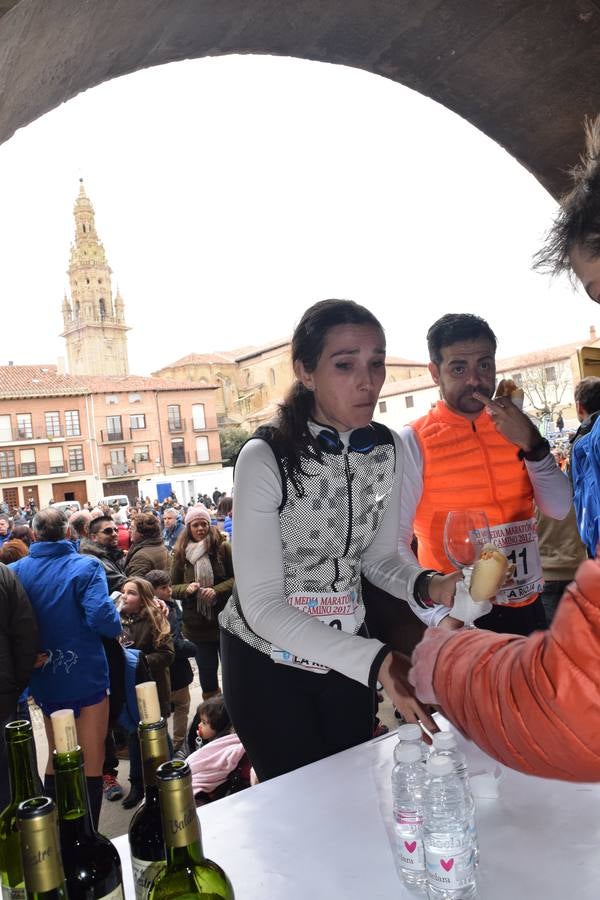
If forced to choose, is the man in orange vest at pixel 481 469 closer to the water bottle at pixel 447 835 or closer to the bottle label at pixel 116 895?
the water bottle at pixel 447 835

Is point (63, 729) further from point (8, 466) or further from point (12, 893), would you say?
point (8, 466)

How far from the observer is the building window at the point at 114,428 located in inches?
1571

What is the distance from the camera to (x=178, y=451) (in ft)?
143

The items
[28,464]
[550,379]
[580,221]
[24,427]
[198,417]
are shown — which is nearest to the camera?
[580,221]

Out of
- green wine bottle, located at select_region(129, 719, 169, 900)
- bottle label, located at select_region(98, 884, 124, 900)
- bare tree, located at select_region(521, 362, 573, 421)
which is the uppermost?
bare tree, located at select_region(521, 362, 573, 421)

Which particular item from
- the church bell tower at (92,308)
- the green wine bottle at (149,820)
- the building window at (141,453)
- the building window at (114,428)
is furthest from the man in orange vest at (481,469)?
the church bell tower at (92,308)

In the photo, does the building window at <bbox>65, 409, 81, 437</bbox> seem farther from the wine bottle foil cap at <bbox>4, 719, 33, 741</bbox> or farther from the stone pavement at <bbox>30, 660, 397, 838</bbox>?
the wine bottle foil cap at <bbox>4, 719, 33, 741</bbox>

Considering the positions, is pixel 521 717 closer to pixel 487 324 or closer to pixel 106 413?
pixel 487 324

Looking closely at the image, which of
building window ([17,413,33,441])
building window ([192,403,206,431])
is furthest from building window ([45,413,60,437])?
building window ([192,403,206,431])

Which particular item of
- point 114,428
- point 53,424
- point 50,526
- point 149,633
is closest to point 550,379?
point 114,428

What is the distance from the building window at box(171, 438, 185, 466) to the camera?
42750mm

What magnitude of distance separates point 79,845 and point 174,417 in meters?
42.7

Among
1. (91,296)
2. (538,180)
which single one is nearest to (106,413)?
(91,296)

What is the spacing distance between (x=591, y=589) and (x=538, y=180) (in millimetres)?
2242
